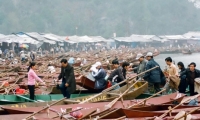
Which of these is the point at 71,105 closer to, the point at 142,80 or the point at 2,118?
the point at 2,118

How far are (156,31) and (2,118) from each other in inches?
2973

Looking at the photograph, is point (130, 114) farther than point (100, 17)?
No

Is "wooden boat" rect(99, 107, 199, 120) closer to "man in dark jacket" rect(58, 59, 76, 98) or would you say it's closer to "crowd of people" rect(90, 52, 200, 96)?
"man in dark jacket" rect(58, 59, 76, 98)

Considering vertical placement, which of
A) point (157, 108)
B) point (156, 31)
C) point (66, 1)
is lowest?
point (157, 108)

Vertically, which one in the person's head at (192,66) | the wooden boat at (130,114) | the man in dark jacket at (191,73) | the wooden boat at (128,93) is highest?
the person's head at (192,66)

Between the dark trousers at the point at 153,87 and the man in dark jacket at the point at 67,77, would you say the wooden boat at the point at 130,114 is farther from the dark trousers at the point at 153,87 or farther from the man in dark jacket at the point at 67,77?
the dark trousers at the point at 153,87

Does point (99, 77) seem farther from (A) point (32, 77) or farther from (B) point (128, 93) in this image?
(A) point (32, 77)

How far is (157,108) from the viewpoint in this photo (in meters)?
8.12

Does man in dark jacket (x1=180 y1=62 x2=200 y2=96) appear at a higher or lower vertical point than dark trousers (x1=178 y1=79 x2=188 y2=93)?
higher

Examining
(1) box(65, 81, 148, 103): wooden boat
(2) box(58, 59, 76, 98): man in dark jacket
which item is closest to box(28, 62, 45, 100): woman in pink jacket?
(2) box(58, 59, 76, 98): man in dark jacket

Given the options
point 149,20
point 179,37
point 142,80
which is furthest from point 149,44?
point 142,80

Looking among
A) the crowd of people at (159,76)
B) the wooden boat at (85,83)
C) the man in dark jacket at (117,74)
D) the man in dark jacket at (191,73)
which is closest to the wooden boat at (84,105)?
the crowd of people at (159,76)

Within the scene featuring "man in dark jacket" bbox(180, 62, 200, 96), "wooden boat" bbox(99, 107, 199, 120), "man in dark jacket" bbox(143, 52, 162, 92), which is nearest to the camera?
"wooden boat" bbox(99, 107, 199, 120)

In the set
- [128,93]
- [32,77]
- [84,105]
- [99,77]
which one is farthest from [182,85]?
[32,77]
